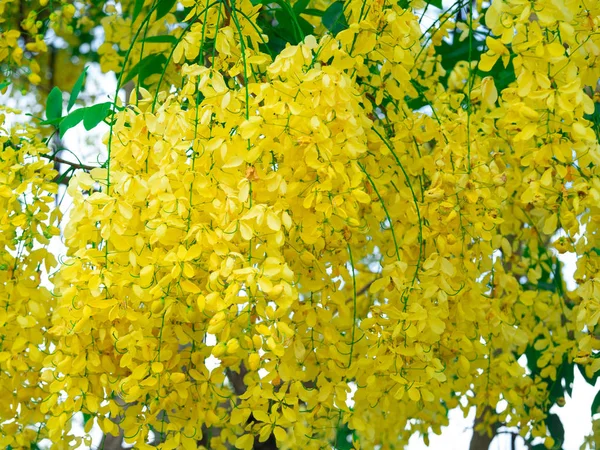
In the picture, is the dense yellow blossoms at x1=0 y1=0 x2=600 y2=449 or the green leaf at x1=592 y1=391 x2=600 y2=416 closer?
the dense yellow blossoms at x1=0 y1=0 x2=600 y2=449

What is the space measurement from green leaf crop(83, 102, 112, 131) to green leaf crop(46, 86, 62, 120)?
19cm

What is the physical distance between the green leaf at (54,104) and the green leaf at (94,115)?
7.4 inches

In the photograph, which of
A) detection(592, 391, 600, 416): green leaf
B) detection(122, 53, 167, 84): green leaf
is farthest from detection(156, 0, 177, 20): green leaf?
detection(592, 391, 600, 416): green leaf

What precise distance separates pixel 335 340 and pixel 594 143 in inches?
17.3

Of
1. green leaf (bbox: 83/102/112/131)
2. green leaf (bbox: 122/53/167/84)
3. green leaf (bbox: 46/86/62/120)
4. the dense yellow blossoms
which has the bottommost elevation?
the dense yellow blossoms

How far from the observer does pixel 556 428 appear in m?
1.93

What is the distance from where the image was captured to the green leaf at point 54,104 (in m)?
1.45

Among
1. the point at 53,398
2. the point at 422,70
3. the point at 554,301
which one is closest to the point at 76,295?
the point at 53,398

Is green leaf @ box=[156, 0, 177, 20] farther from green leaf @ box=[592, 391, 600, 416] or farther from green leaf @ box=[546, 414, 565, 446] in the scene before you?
green leaf @ box=[546, 414, 565, 446]

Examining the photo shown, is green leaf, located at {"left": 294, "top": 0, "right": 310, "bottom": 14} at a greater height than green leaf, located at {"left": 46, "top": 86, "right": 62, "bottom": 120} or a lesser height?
greater

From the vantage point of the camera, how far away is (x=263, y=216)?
911 millimetres

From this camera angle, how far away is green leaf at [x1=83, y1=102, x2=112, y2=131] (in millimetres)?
1270

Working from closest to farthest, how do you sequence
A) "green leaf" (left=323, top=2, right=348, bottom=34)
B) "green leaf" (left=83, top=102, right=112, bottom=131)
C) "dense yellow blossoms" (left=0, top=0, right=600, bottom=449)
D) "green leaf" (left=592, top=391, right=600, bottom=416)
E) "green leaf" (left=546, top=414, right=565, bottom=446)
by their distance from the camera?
"dense yellow blossoms" (left=0, top=0, right=600, bottom=449)
"green leaf" (left=83, top=102, right=112, bottom=131)
"green leaf" (left=323, top=2, right=348, bottom=34)
"green leaf" (left=592, top=391, right=600, bottom=416)
"green leaf" (left=546, top=414, right=565, bottom=446)

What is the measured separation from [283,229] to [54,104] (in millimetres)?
651
